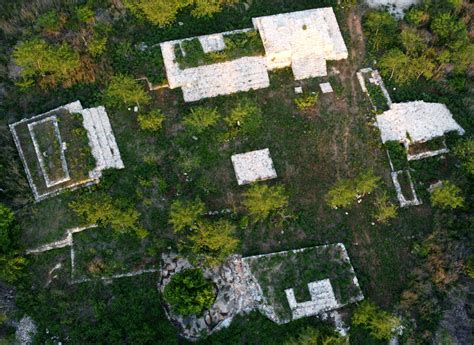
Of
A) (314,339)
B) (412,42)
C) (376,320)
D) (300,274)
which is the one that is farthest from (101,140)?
(412,42)

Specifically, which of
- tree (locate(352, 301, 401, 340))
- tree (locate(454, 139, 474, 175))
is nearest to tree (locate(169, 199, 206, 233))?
tree (locate(352, 301, 401, 340))

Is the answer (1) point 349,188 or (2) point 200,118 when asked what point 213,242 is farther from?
(1) point 349,188

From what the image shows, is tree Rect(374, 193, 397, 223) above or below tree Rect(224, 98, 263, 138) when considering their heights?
below

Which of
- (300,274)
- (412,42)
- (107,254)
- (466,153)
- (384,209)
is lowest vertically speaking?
(300,274)

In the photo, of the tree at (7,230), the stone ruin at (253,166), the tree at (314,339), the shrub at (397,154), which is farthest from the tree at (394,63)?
the tree at (7,230)

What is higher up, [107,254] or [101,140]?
[101,140]

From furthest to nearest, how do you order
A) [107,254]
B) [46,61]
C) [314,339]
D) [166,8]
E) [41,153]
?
1. [166,8]
2. [46,61]
3. [41,153]
4. [107,254]
5. [314,339]

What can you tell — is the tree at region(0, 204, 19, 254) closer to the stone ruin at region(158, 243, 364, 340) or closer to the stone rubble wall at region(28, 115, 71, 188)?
the stone rubble wall at region(28, 115, 71, 188)
